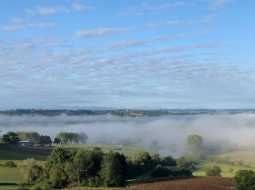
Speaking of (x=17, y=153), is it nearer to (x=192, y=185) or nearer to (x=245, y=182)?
(x=192, y=185)

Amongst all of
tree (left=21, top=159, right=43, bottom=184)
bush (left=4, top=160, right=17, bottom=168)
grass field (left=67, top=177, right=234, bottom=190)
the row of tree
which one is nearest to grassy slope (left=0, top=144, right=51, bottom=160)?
bush (left=4, top=160, right=17, bottom=168)

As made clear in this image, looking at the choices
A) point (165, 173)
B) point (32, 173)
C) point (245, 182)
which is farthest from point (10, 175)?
point (245, 182)

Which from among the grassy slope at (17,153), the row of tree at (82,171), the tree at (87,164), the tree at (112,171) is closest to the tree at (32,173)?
the row of tree at (82,171)

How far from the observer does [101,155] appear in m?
102

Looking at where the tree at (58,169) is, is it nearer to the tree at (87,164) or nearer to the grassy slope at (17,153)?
the tree at (87,164)

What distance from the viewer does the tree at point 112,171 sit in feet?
310

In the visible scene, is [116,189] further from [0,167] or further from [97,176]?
[0,167]

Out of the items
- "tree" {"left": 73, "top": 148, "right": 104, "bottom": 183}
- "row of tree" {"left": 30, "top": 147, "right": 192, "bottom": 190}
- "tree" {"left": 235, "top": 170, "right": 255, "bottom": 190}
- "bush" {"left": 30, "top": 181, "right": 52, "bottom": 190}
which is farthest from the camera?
"tree" {"left": 73, "top": 148, "right": 104, "bottom": 183}

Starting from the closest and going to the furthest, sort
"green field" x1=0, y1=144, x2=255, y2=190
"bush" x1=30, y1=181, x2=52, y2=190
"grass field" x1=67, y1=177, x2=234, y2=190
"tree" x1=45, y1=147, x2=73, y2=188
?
"grass field" x1=67, y1=177, x2=234, y2=190 → "bush" x1=30, y1=181, x2=52, y2=190 → "tree" x1=45, y1=147, x2=73, y2=188 → "green field" x1=0, y1=144, x2=255, y2=190

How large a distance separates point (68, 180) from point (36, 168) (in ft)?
46.7

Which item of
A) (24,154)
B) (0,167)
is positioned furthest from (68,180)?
(24,154)

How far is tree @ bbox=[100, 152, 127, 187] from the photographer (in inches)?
3725

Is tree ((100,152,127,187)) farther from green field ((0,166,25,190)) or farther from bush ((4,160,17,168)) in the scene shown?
bush ((4,160,17,168))

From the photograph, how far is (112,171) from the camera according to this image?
95000mm
